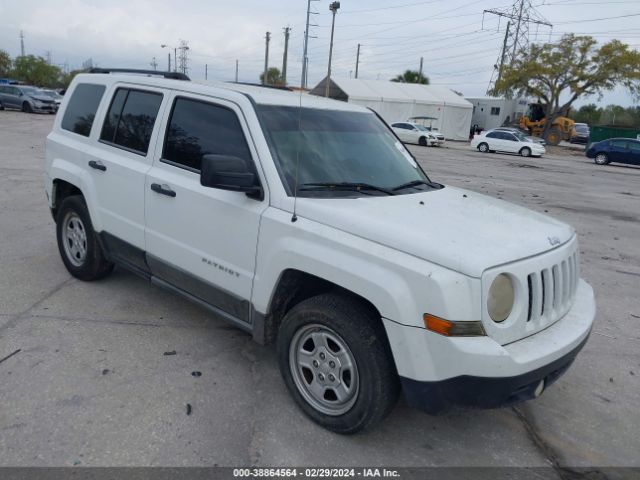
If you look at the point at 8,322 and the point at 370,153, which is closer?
the point at 370,153

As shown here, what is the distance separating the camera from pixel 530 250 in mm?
2893

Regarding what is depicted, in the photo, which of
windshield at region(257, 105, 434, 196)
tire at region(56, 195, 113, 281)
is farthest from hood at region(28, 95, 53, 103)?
windshield at region(257, 105, 434, 196)

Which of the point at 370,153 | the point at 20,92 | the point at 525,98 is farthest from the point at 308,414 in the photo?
the point at 525,98

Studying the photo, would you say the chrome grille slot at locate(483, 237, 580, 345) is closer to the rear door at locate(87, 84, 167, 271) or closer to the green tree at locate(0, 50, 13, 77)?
the rear door at locate(87, 84, 167, 271)

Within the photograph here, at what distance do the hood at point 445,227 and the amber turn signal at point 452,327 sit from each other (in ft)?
0.81

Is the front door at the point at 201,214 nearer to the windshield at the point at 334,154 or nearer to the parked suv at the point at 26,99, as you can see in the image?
the windshield at the point at 334,154

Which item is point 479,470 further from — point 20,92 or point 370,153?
point 20,92

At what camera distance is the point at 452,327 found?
254 centimetres

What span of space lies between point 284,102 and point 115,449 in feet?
8.05

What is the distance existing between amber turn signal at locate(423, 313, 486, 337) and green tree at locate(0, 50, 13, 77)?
284 feet

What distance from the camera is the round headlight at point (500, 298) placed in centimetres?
263

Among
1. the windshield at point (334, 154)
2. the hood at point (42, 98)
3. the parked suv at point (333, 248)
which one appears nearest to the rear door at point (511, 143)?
the hood at point (42, 98)

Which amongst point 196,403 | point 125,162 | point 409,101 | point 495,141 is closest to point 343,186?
point 196,403

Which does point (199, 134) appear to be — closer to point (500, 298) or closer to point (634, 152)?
point (500, 298)
